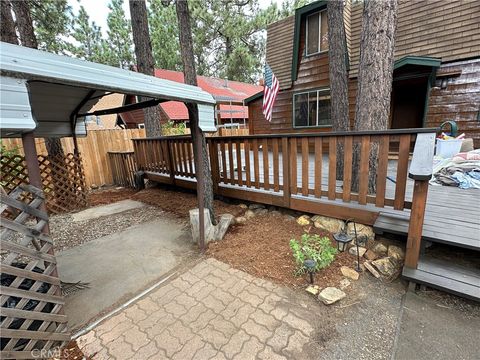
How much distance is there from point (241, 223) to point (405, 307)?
228 centimetres

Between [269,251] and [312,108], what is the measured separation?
21.2ft

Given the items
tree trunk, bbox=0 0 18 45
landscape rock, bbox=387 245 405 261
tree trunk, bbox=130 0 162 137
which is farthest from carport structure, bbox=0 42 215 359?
tree trunk, bbox=130 0 162 137

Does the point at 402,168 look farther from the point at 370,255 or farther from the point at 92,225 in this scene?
the point at 92,225

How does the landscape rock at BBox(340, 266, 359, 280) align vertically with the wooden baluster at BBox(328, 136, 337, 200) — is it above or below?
below

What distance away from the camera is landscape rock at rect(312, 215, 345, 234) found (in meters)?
3.16

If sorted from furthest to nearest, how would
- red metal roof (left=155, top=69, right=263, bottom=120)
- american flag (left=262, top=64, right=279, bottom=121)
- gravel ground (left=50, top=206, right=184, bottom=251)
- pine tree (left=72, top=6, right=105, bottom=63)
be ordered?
pine tree (left=72, top=6, right=105, bottom=63) < red metal roof (left=155, top=69, right=263, bottom=120) < american flag (left=262, top=64, right=279, bottom=121) < gravel ground (left=50, top=206, right=184, bottom=251)

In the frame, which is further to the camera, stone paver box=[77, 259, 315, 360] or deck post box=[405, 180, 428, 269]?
deck post box=[405, 180, 428, 269]

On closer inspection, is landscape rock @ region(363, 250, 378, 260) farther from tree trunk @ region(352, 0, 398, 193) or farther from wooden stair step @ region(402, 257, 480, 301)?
tree trunk @ region(352, 0, 398, 193)

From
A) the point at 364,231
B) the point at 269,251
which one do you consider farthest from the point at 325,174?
the point at 269,251

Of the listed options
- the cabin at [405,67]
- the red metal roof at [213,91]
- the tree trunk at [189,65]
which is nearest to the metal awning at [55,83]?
the tree trunk at [189,65]

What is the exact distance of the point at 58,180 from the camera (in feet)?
16.5

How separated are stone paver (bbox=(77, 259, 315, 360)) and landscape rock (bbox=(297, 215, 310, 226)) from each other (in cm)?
129

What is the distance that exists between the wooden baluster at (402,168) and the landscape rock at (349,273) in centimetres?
91

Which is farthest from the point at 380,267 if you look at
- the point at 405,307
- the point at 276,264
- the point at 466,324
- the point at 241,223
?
the point at 241,223
